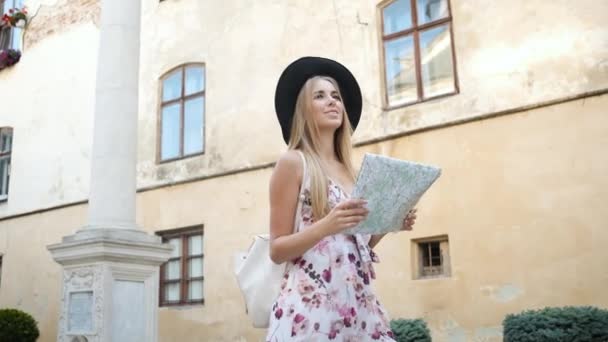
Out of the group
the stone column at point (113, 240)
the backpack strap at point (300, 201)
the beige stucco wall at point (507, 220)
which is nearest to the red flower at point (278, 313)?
the backpack strap at point (300, 201)

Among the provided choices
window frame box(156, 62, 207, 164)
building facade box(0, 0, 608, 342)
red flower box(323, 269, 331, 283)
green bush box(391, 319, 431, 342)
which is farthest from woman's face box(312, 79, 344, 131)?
window frame box(156, 62, 207, 164)

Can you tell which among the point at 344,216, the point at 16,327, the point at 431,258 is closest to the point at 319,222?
the point at 344,216

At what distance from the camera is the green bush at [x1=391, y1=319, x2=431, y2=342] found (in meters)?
8.64

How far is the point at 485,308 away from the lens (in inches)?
363

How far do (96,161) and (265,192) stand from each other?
391 cm

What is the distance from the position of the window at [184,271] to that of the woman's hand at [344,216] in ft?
34.3

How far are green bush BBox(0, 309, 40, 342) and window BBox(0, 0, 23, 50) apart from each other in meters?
6.69

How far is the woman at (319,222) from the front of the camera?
2201mm

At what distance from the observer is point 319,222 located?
220 centimetres

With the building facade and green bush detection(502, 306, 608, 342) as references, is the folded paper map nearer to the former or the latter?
green bush detection(502, 306, 608, 342)

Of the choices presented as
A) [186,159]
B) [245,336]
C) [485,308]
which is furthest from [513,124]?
[186,159]

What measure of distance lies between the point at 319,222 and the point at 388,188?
244 millimetres

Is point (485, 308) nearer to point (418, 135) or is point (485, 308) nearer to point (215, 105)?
point (418, 135)

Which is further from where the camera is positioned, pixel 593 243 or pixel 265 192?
pixel 265 192
